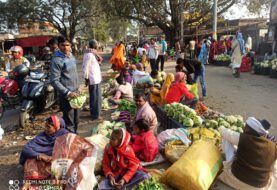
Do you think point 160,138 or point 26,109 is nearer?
point 160,138

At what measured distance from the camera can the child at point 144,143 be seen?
13.7 ft

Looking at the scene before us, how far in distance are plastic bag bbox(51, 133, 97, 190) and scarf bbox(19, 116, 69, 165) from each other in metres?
0.42

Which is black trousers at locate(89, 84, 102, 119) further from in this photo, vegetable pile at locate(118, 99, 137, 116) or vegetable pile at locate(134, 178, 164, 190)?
vegetable pile at locate(134, 178, 164, 190)

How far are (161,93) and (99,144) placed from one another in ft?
9.10

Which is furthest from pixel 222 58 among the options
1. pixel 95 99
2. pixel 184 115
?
pixel 184 115

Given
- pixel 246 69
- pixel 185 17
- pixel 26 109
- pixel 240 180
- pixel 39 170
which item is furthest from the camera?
pixel 185 17

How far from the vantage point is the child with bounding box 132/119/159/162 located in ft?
13.7

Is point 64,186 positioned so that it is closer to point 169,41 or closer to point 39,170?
point 39,170

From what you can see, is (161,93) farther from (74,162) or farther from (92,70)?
(74,162)

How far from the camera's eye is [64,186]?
3373 millimetres

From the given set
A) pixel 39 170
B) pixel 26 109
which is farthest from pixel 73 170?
pixel 26 109

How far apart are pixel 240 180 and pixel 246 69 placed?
37.1ft

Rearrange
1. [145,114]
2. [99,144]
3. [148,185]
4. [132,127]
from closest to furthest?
[148,185] < [99,144] < [145,114] < [132,127]

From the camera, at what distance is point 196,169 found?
3457mm
